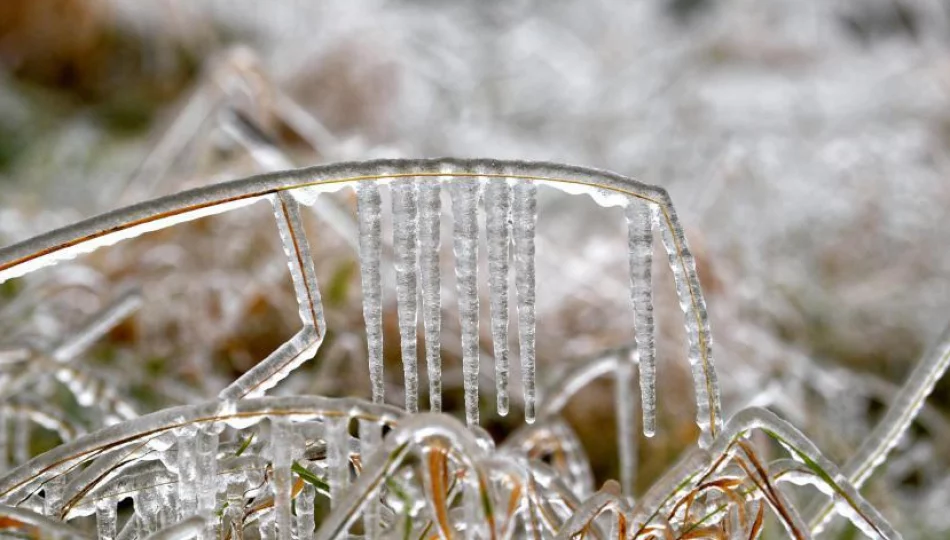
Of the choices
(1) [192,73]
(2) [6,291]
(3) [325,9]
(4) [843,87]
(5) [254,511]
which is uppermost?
(3) [325,9]

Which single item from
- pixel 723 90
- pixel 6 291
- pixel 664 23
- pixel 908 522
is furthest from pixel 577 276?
pixel 664 23

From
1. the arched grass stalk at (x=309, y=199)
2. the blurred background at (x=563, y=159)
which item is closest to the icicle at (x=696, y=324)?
the arched grass stalk at (x=309, y=199)

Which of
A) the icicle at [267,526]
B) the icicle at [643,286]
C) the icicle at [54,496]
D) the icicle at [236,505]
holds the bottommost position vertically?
the icicle at [267,526]

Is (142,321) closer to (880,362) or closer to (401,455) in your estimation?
(401,455)

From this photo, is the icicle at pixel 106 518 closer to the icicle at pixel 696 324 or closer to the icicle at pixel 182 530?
the icicle at pixel 182 530

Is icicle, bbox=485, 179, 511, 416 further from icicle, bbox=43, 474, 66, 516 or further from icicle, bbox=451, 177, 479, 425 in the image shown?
icicle, bbox=43, 474, 66, 516

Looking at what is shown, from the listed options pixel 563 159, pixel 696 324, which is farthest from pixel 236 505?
pixel 563 159
